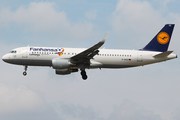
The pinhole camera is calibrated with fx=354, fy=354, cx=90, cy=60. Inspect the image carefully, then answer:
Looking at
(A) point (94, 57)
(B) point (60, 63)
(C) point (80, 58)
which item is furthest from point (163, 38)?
(B) point (60, 63)

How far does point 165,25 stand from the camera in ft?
171

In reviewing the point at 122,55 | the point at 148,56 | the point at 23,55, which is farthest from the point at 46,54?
the point at 148,56

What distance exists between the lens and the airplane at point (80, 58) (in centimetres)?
4700

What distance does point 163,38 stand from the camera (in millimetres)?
51406

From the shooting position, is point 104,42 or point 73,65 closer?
point 104,42

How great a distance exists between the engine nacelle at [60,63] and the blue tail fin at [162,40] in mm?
11952

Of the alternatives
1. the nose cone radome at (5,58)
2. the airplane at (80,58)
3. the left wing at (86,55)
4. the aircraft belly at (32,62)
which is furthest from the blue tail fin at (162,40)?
the nose cone radome at (5,58)

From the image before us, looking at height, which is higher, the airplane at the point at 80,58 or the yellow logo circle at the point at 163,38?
the yellow logo circle at the point at 163,38

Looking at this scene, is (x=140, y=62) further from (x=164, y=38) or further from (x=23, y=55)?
(x=23, y=55)

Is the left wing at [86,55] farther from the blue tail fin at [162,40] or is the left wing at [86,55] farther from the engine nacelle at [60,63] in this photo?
the blue tail fin at [162,40]

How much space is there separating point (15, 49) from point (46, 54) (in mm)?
4630

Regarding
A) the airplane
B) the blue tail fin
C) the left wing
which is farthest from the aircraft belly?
the blue tail fin

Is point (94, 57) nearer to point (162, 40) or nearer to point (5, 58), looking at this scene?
point (162, 40)

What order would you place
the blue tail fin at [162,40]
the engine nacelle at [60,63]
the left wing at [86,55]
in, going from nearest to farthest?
the left wing at [86,55]
the engine nacelle at [60,63]
the blue tail fin at [162,40]
